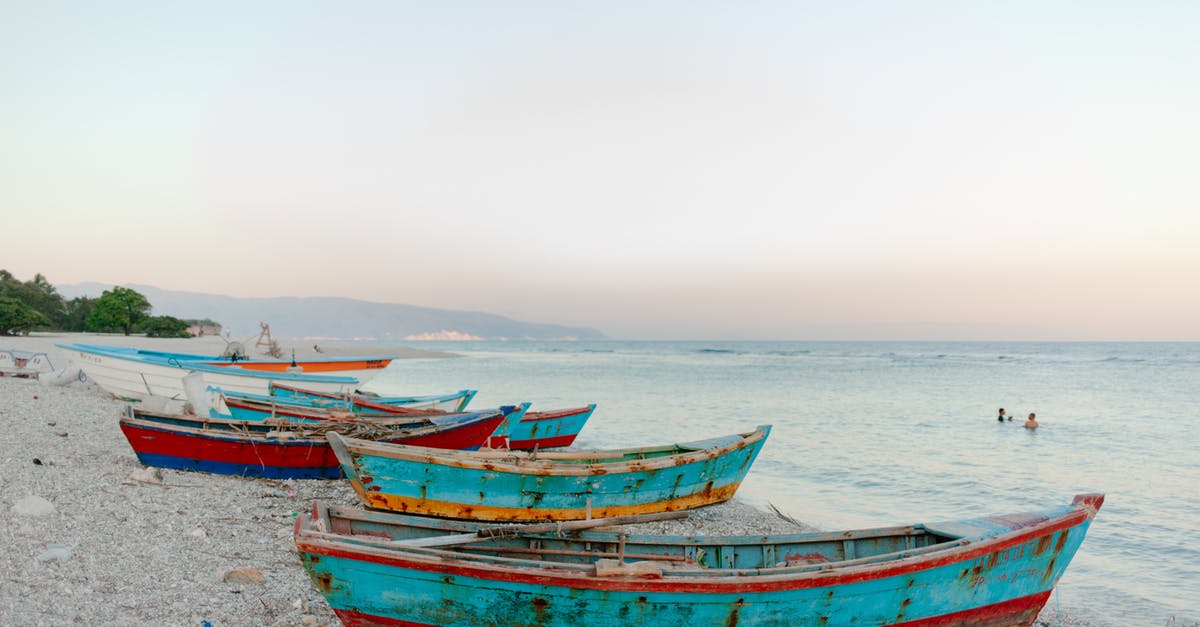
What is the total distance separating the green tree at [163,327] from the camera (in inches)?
2415

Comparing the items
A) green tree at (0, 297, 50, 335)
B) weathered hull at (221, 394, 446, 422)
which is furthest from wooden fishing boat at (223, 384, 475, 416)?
green tree at (0, 297, 50, 335)

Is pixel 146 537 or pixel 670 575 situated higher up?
pixel 670 575

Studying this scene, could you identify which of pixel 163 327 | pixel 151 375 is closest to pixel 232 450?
pixel 151 375

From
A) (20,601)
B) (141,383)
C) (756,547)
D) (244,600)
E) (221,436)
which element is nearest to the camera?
(20,601)

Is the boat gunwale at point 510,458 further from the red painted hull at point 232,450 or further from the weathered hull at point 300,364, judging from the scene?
the weathered hull at point 300,364

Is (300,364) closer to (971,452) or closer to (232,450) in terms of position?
(232,450)

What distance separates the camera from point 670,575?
238 inches

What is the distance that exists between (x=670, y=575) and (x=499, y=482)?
4753mm

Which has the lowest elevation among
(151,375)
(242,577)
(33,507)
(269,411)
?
(242,577)

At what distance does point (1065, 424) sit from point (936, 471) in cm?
1439

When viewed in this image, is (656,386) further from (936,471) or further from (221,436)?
(221,436)

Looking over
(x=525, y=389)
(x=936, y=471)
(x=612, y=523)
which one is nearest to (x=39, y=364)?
(x=525, y=389)

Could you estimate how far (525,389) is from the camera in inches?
1762

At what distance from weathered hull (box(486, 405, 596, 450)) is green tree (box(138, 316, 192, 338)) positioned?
5689 centimetres
